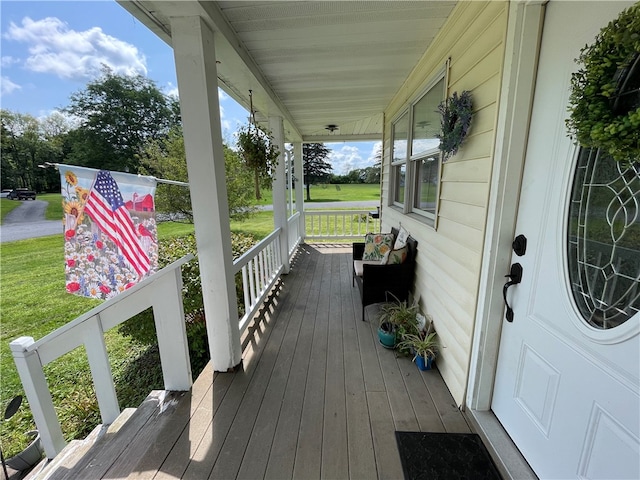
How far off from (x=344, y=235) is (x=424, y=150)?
4465mm

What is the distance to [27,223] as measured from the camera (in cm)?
881

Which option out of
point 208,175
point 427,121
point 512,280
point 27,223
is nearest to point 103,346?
point 208,175

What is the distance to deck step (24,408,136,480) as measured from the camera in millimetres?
1332

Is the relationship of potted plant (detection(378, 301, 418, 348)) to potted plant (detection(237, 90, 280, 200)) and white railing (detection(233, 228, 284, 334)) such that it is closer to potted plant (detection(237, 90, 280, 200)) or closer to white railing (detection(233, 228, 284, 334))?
white railing (detection(233, 228, 284, 334))

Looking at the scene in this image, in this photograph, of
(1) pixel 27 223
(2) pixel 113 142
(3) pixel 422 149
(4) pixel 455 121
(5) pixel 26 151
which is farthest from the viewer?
(2) pixel 113 142

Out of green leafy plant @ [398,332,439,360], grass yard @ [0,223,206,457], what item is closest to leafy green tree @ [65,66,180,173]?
grass yard @ [0,223,206,457]

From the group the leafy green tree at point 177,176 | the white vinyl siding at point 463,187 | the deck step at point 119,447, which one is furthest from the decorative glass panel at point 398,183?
the leafy green tree at point 177,176

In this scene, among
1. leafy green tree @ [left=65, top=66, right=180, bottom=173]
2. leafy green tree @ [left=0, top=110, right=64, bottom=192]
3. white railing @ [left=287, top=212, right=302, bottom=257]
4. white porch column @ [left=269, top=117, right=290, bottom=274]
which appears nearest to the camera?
white porch column @ [left=269, top=117, right=290, bottom=274]

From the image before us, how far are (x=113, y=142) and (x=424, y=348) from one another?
16494 mm

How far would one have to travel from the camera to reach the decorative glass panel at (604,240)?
0.87 meters

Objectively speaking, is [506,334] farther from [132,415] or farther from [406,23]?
[132,415]

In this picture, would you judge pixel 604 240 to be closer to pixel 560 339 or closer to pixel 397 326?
pixel 560 339

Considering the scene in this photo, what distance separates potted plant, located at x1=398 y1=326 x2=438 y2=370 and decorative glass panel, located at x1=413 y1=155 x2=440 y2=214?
113 cm

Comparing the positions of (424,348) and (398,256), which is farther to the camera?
(398,256)
